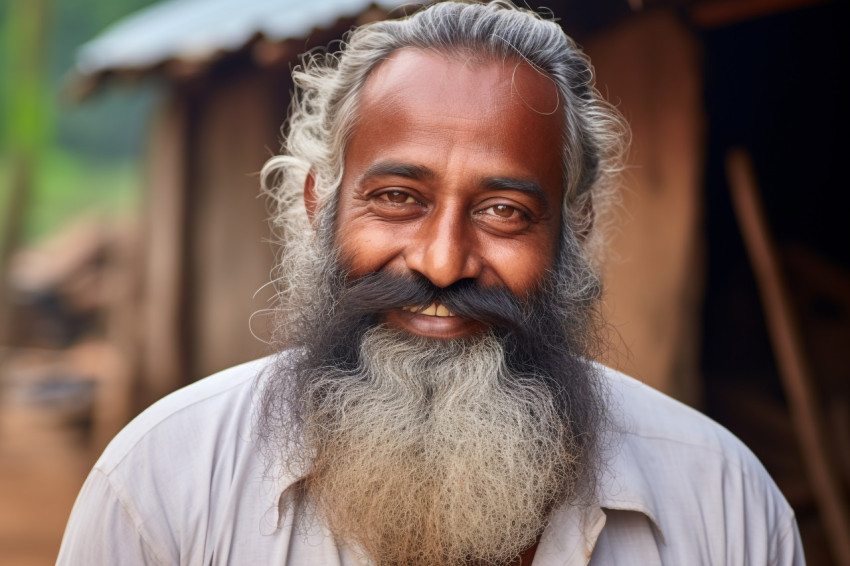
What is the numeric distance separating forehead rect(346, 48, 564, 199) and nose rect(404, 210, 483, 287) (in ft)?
0.48

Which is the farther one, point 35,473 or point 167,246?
point 35,473

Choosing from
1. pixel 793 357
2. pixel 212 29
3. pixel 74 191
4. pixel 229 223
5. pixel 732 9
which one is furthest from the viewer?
pixel 74 191

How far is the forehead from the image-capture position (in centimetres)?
209

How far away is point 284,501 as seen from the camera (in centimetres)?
199

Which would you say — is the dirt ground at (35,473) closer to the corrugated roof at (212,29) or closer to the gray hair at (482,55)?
the corrugated roof at (212,29)

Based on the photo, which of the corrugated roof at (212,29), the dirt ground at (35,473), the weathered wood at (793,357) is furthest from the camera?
the dirt ground at (35,473)

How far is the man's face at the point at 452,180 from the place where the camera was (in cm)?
207

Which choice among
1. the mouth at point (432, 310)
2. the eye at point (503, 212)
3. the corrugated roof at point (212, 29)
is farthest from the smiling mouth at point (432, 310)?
the corrugated roof at point (212, 29)

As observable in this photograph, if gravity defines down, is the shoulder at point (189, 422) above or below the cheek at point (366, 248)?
below

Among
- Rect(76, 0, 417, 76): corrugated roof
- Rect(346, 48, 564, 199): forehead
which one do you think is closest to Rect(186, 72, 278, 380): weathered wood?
Rect(76, 0, 417, 76): corrugated roof

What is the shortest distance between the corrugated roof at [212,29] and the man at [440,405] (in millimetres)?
1598

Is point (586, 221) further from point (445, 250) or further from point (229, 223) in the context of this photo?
point (229, 223)

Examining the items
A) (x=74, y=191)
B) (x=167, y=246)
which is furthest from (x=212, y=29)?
(x=74, y=191)

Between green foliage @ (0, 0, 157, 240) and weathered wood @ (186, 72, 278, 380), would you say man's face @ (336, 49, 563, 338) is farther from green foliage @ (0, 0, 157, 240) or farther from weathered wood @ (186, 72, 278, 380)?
green foliage @ (0, 0, 157, 240)
